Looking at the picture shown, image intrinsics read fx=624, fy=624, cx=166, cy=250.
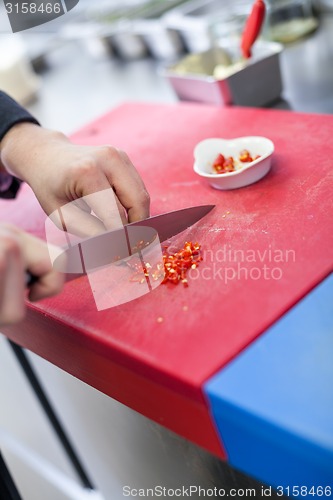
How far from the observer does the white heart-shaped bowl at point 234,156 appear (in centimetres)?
114

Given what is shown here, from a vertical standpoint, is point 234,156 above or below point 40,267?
below

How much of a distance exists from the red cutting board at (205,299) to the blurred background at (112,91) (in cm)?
23

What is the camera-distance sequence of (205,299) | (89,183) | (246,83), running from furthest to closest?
(246,83) < (89,183) < (205,299)

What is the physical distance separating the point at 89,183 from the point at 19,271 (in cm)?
33

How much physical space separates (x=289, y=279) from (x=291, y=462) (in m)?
0.27

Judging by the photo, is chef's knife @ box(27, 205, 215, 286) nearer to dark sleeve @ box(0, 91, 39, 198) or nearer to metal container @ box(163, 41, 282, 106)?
dark sleeve @ box(0, 91, 39, 198)

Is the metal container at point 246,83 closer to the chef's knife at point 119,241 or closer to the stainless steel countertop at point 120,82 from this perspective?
the stainless steel countertop at point 120,82

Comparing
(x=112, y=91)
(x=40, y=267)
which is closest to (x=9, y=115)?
(x=40, y=267)

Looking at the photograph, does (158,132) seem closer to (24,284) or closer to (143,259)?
(143,259)

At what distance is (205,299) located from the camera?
93 centimetres

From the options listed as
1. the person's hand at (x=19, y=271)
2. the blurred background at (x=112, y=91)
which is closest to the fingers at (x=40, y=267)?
the person's hand at (x=19, y=271)

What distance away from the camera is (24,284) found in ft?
2.63

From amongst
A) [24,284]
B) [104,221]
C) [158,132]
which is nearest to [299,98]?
[158,132]

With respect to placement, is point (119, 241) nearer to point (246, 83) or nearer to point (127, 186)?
point (127, 186)
